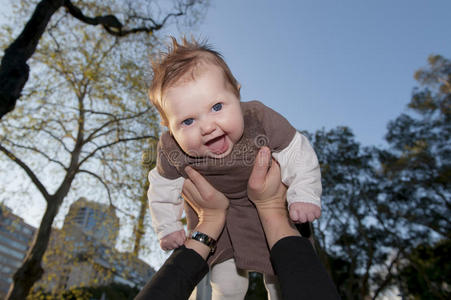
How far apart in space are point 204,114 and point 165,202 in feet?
2.09

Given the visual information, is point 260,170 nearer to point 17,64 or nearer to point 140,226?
point 17,64

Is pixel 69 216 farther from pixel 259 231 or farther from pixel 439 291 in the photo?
pixel 439 291

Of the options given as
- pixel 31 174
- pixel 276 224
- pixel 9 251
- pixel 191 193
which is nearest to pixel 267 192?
pixel 276 224

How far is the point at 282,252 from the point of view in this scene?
116cm

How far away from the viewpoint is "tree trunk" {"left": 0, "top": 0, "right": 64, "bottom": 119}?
4.08m

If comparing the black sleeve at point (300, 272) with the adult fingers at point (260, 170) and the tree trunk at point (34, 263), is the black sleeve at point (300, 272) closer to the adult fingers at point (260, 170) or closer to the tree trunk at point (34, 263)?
the adult fingers at point (260, 170)

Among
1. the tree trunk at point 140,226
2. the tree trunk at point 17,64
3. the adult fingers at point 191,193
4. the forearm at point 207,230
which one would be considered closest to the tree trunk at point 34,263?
the tree trunk at point 140,226

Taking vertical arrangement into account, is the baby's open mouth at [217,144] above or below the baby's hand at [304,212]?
above

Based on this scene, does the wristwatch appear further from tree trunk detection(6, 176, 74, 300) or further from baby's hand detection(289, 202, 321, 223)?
tree trunk detection(6, 176, 74, 300)

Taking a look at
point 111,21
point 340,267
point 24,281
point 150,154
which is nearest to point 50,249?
point 24,281

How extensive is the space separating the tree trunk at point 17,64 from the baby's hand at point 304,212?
4.66 metres

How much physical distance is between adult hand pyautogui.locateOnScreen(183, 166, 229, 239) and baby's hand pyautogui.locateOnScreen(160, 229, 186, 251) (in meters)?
0.13

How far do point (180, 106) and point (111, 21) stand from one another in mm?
9414

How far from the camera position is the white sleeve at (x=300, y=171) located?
4.40 feet
